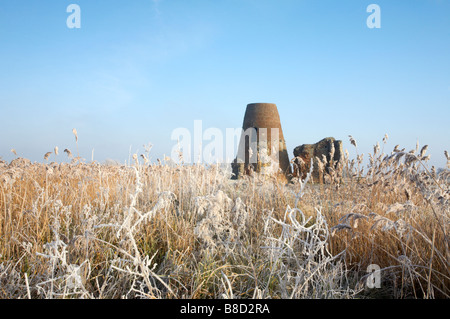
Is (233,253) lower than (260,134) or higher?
lower

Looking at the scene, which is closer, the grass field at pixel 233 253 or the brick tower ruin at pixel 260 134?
the grass field at pixel 233 253

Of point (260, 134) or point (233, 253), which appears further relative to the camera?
point (260, 134)

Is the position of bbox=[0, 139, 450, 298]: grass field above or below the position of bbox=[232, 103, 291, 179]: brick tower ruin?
below

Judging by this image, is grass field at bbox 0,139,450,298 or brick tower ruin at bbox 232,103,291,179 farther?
brick tower ruin at bbox 232,103,291,179

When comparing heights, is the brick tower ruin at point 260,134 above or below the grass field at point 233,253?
above

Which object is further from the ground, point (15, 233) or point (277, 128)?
point (277, 128)
